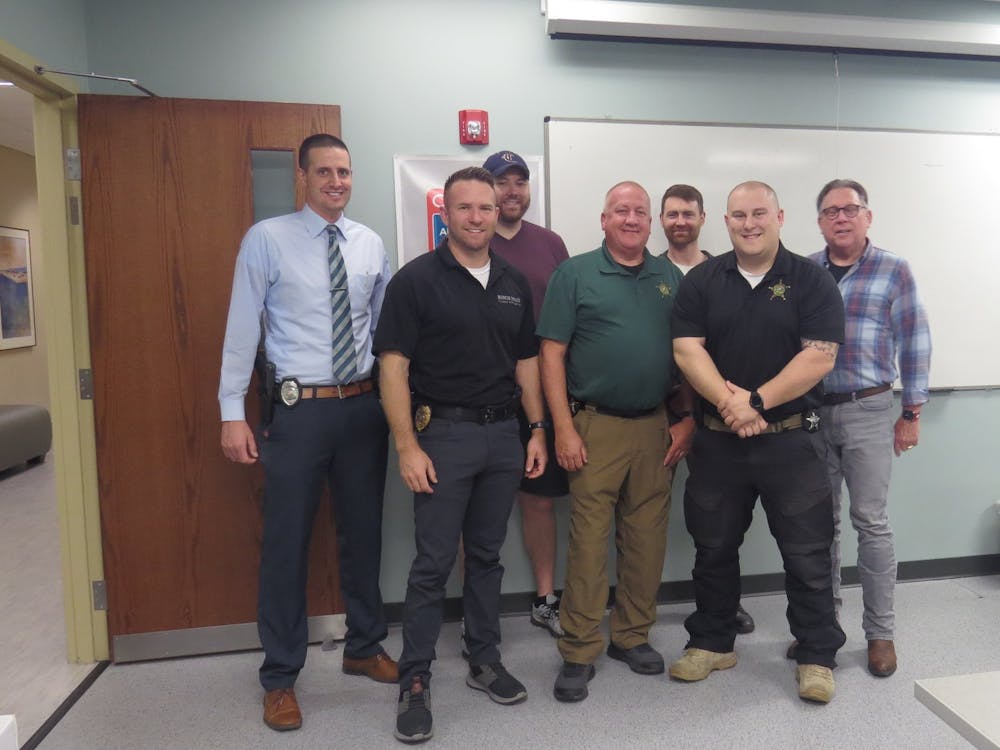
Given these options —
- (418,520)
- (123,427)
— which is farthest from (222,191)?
(418,520)

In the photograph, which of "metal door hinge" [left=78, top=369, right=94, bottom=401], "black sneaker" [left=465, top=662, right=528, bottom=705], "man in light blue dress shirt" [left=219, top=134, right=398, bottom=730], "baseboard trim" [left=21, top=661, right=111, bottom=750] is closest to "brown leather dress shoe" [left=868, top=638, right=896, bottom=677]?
"black sneaker" [left=465, top=662, right=528, bottom=705]

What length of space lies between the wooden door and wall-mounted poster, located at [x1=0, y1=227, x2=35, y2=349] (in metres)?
4.78

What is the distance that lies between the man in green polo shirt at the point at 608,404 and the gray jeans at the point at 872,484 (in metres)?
0.62

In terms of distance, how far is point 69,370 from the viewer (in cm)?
242

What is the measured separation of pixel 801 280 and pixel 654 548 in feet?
3.14

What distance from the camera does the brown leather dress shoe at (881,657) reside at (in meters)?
2.28

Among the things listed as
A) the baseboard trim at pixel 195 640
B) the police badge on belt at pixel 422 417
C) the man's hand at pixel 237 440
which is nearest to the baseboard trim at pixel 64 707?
the baseboard trim at pixel 195 640

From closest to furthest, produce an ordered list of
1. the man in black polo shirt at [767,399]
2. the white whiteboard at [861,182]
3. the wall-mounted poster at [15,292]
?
the man in black polo shirt at [767,399]
the white whiteboard at [861,182]
the wall-mounted poster at [15,292]

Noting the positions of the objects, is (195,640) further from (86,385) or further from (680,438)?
(680,438)

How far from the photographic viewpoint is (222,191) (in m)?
2.45

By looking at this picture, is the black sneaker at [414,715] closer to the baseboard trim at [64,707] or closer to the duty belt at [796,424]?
the baseboard trim at [64,707]

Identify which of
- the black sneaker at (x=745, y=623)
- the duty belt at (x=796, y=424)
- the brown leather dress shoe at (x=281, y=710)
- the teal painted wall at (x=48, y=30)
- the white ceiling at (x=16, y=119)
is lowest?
the black sneaker at (x=745, y=623)

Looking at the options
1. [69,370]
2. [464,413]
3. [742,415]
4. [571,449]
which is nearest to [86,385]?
[69,370]

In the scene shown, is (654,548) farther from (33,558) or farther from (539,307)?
(33,558)
